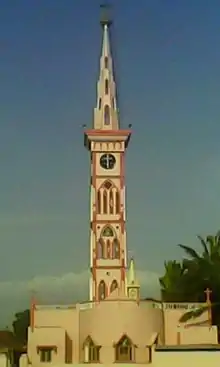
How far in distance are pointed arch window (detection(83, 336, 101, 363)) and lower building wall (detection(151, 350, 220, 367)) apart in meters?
4.27

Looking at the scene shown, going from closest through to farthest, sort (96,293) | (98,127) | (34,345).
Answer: (34,345)
(96,293)
(98,127)

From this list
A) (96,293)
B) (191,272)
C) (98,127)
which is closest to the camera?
(191,272)

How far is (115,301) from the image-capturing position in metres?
34.1

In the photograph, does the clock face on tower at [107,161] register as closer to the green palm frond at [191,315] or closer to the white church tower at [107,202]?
the white church tower at [107,202]

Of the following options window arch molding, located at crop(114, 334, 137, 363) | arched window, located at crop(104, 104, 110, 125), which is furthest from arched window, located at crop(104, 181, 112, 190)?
window arch molding, located at crop(114, 334, 137, 363)

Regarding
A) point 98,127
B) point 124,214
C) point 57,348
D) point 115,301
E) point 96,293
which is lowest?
point 57,348

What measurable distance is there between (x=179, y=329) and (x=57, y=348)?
5.86 metres

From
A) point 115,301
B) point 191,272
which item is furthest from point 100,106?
point 115,301

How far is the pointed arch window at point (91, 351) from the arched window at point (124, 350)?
0.88m

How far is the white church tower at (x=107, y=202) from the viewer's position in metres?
46.4

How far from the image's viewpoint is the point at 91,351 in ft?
111

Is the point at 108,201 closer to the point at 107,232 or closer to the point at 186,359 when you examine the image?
the point at 107,232

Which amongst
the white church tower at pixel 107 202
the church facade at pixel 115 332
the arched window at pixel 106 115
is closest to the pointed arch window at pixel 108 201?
the white church tower at pixel 107 202

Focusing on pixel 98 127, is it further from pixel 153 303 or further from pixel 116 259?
pixel 153 303
